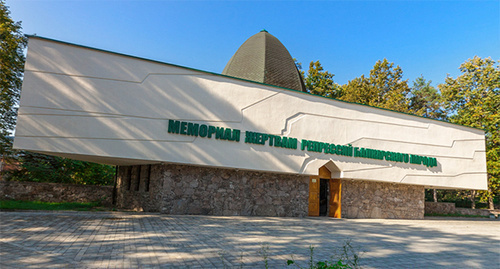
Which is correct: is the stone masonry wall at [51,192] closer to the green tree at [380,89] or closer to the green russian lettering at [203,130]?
the green russian lettering at [203,130]

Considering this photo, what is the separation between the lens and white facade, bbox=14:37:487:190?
10.3 m

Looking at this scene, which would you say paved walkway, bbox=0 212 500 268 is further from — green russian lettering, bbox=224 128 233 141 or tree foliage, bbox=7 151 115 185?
tree foliage, bbox=7 151 115 185

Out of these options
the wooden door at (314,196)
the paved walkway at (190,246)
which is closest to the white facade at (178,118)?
the wooden door at (314,196)

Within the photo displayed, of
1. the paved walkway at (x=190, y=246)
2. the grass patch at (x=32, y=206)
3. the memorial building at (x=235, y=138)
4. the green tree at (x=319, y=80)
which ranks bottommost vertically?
the grass patch at (x=32, y=206)

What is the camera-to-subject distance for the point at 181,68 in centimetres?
1214

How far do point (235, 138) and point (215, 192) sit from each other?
7.82 feet

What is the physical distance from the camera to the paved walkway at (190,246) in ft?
16.8

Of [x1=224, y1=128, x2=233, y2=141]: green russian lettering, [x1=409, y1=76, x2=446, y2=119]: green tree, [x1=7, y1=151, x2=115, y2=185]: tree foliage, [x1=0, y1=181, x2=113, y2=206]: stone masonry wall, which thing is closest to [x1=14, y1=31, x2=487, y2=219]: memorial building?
[x1=224, y1=128, x2=233, y2=141]: green russian lettering

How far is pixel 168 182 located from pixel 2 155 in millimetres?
11338

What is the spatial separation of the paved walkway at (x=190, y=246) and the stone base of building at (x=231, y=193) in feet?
8.43

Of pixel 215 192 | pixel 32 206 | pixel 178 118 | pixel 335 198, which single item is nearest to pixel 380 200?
pixel 335 198

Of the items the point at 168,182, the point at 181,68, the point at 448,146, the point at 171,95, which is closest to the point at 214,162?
the point at 168,182

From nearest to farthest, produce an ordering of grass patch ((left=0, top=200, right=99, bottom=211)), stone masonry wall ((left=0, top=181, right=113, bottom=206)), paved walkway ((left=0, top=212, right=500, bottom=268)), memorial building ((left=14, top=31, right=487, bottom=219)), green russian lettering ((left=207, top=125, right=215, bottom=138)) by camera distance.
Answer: paved walkway ((left=0, top=212, right=500, bottom=268)) < memorial building ((left=14, top=31, right=487, bottom=219)) < grass patch ((left=0, top=200, right=99, bottom=211)) < green russian lettering ((left=207, top=125, right=215, bottom=138)) < stone masonry wall ((left=0, top=181, right=113, bottom=206))

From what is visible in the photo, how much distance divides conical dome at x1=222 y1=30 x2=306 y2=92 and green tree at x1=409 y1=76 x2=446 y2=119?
73.7ft
